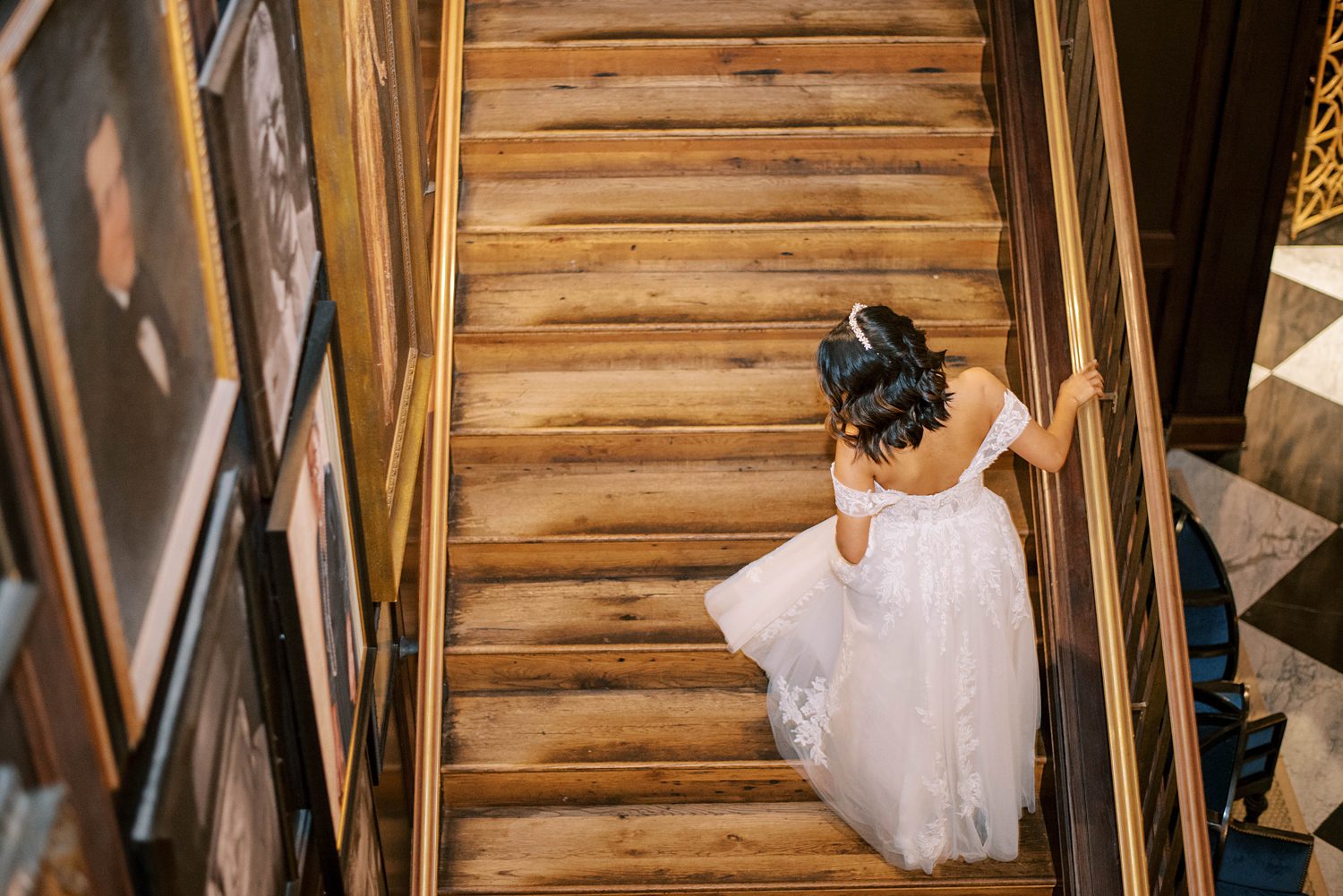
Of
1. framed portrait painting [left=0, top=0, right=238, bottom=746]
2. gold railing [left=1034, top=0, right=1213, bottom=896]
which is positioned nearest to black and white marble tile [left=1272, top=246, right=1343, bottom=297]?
gold railing [left=1034, top=0, right=1213, bottom=896]

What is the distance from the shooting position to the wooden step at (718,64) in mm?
5184

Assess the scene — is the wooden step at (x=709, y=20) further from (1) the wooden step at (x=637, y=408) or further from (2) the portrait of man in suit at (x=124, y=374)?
(2) the portrait of man in suit at (x=124, y=374)

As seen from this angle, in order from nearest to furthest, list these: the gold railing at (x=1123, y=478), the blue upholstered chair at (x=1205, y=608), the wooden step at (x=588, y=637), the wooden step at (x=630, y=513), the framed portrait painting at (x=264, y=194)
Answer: the framed portrait painting at (x=264, y=194)
the gold railing at (x=1123, y=478)
the wooden step at (x=588, y=637)
the wooden step at (x=630, y=513)
the blue upholstered chair at (x=1205, y=608)

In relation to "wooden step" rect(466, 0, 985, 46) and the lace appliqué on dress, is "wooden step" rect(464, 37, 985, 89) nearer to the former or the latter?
"wooden step" rect(466, 0, 985, 46)

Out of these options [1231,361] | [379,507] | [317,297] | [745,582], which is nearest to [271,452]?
[317,297]

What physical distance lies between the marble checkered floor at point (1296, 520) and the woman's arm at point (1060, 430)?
109 inches

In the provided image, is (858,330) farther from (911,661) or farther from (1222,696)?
(1222,696)

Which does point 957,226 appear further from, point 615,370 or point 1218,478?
point 1218,478

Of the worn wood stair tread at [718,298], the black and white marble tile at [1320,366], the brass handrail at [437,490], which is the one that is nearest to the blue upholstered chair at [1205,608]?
the worn wood stair tread at [718,298]

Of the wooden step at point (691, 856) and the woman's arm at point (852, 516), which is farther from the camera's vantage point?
the wooden step at point (691, 856)

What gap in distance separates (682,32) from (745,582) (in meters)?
2.21

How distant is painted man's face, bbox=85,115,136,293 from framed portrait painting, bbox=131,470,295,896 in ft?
1.60

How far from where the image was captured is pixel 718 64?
5.25 metres

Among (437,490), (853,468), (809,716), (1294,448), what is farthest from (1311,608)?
(437,490)
